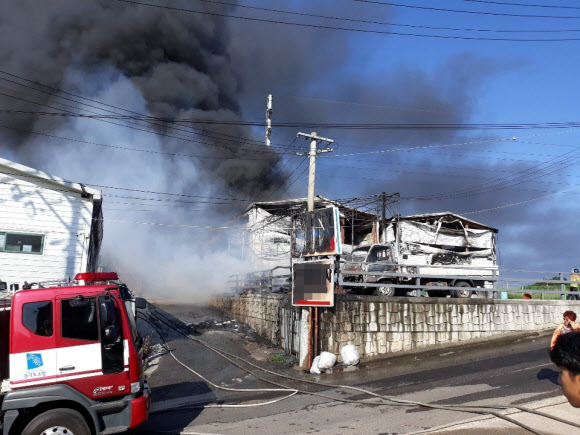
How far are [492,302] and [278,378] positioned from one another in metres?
6.40

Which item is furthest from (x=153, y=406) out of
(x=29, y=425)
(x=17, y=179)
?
(x=17, y=179)

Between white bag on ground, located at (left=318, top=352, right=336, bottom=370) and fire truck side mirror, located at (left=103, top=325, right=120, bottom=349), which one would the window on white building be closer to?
white bag on ground, located at (left=318, top=352, right=336, bottom=370)

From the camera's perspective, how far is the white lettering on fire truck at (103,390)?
17.1ft

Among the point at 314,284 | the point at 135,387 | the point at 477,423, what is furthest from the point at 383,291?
the point at 135,387

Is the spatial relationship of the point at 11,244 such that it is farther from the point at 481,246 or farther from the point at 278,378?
the point at 481,246

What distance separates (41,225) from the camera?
12.0m

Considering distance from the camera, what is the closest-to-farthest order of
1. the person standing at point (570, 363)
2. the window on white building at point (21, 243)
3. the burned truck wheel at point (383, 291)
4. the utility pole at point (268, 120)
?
the person standing at point (570, 363) < the window on white building at point (21, 243) < the burned truck wheel at point (383, 291) < the utility pole at point (268, 120)

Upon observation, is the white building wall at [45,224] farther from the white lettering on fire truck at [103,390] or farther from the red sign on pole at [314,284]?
the white lettering on fire truck at [103,390]

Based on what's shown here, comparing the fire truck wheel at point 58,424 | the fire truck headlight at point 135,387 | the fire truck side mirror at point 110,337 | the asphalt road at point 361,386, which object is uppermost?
the fire truck side mirror at point 110,337

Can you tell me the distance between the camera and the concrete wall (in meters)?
10.6

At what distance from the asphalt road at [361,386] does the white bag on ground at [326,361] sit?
22 centimetres

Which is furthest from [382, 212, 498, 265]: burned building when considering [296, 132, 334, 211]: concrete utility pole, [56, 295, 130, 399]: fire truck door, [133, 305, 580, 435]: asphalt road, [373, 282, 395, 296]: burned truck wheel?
[56, 295, 130, 399]: fire truck door

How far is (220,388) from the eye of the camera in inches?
346

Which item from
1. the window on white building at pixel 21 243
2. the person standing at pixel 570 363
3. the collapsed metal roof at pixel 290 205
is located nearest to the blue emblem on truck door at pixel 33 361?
the person standing at pixel 570 363
